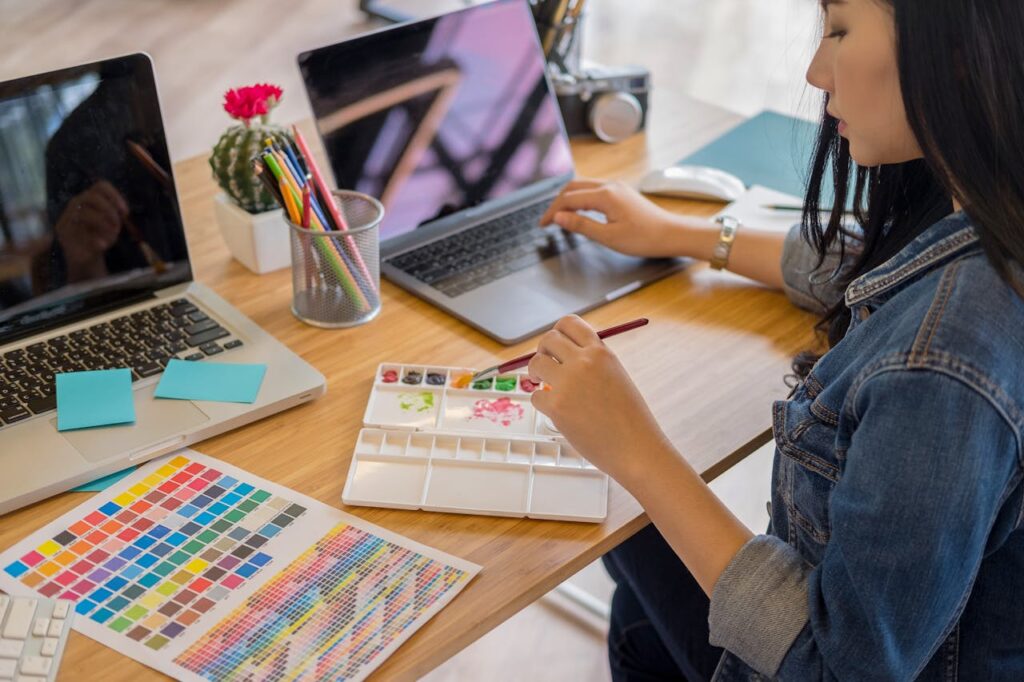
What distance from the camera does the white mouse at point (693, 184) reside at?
1.47 meters

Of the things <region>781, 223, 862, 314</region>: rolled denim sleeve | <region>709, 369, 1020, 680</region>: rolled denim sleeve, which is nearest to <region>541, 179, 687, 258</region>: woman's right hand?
<region>781, 223, 862, 314</region>: rolled denim sleeve

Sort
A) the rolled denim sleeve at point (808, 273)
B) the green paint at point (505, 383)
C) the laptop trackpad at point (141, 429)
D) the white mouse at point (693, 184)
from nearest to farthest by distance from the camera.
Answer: the laptop trackpad at point (141, 429)
the green paint at point (505, 383)
the rolled denim sleeve at point (808, 273)
the white mouse at point (693, 184)

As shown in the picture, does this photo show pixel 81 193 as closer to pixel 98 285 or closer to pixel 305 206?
pixel 98 285

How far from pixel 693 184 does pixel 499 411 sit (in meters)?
0.57

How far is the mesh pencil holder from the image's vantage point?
3.75 ft

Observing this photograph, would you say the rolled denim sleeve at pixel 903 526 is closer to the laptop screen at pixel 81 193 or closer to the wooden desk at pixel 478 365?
the wooden desk at pixel 478 365

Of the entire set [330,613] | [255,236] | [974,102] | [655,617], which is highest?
[974,102]

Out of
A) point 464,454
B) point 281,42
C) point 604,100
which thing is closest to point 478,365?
point 464,454

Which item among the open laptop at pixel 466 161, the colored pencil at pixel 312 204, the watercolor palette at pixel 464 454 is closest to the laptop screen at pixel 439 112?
the open laptop at pixel 466 161

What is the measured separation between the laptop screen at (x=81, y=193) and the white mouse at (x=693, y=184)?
65 cm

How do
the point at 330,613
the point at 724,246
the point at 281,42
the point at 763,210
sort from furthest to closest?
1. the point at 281,42
2. the point at 763,210
3. the point at 724,246
4. the point at 330,613

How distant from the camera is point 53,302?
1.09m

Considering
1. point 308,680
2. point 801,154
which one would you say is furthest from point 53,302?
point 801,154

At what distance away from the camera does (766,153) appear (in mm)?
1593
